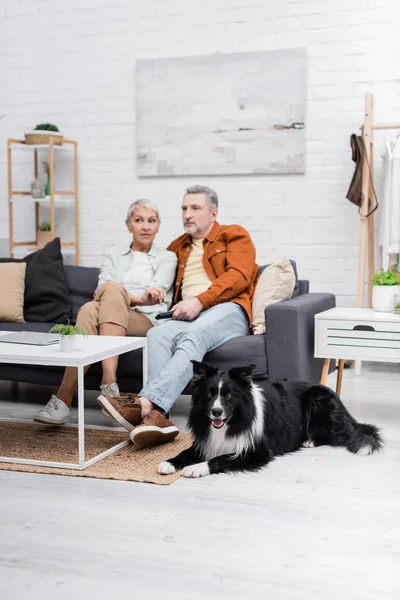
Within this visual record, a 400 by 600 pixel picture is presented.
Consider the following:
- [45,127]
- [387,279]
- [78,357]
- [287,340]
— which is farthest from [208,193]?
[45,127]

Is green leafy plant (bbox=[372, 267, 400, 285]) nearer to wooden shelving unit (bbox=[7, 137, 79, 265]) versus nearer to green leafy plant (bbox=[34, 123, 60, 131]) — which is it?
wooden shelving unit (bbox=[7, 137, 79, 265])

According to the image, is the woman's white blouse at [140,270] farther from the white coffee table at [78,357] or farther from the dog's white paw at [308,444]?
the dog's white paw at [308,444]

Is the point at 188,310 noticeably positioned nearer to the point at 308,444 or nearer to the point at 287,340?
the point at 287,340

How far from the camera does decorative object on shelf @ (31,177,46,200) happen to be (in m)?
5.56

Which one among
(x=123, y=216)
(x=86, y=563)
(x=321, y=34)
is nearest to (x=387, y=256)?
(x=321, y=34)

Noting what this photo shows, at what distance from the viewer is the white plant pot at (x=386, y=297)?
3.79 meters

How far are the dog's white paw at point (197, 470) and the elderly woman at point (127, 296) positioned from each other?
0.66 metres

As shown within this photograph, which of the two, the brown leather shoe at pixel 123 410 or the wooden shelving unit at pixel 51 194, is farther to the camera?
the wooden shelving unit at pixel 51 194

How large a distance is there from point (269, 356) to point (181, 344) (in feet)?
1.45

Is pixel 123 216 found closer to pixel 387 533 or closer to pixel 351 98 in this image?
pixel 351 98

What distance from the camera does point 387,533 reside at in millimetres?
2238

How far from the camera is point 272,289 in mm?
3746

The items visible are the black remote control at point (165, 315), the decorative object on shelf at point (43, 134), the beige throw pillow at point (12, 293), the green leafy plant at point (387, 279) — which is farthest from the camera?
the decorative object on shelf at point (43, 134)

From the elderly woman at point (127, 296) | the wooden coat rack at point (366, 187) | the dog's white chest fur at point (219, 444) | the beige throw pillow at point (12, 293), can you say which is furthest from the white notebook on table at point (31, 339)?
the wooden coat rack at point (366, 187)
